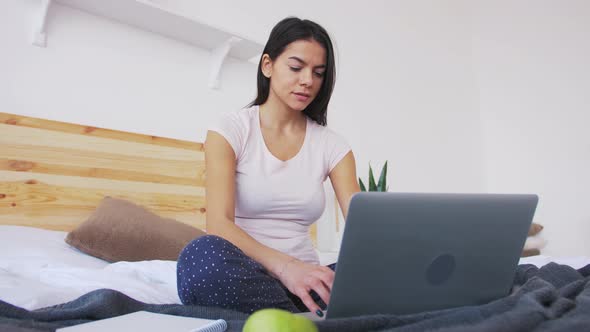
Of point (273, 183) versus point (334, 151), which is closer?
point (273, 183)

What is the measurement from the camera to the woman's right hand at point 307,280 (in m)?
0.79

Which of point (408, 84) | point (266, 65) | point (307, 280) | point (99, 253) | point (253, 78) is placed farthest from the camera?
point (408, 84)

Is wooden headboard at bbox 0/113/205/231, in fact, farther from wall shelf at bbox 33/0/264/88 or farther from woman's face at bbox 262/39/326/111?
woman's face at bbox 262/39/326/111

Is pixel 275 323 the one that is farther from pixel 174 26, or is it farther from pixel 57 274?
pixel 174 26

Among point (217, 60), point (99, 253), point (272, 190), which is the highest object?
point (217, 60)

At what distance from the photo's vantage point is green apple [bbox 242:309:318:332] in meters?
0.48

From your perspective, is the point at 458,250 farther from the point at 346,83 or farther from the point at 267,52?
the point at 346,83

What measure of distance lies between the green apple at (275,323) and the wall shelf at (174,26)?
1.69 m

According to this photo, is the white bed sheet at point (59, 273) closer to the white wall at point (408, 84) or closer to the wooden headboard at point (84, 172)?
the wooden headboard at point (84, 172)

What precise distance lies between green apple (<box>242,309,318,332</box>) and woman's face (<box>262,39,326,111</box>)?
2.82 ft

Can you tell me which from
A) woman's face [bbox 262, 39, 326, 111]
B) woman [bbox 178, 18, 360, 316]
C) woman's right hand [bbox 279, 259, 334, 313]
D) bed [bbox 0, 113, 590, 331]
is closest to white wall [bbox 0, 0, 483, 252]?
bed [bbox 0, 113, 590, 331]

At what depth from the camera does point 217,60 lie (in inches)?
89.5

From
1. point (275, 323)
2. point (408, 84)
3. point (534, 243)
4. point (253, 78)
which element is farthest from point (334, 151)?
point (534, 243)

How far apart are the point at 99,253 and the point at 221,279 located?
84 centimetres
